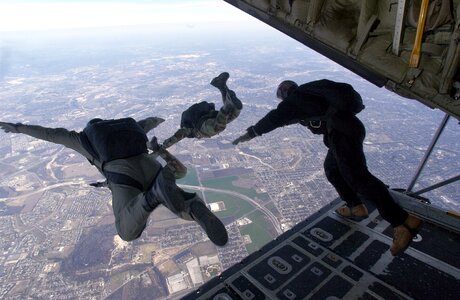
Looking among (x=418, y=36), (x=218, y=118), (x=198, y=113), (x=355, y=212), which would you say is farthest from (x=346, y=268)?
(x=418, y=36)

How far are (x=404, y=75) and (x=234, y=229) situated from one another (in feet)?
67.0

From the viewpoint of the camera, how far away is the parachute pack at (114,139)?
3.67m

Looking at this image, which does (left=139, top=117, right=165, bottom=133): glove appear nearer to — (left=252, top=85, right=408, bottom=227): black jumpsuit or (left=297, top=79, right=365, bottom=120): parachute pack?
(left=252, top=85, right=408, bottom=227): black jumpsuit

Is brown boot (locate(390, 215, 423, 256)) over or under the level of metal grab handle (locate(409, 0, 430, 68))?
under

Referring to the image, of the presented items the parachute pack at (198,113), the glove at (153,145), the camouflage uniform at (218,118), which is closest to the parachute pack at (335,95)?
the camouflage uniform at (218,118)

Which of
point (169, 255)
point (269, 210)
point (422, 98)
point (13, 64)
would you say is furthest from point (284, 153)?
point (13, 64)

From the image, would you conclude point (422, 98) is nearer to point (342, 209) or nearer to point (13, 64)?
point (342, 209)

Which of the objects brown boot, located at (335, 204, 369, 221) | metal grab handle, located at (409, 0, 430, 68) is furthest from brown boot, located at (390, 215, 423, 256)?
metal grab handle, located at (409, 0, 430, 68)

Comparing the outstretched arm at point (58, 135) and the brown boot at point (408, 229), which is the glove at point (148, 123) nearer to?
the outstretched arm at point (58, 135)

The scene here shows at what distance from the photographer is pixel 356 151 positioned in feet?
10.8

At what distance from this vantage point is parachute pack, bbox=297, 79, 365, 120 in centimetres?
324

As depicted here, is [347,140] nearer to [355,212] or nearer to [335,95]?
[335,95]

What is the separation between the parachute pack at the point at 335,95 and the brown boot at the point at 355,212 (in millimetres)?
2185

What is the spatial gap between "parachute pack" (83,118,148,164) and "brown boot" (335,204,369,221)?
353cm
